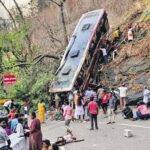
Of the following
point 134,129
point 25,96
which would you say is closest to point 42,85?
point 25,96

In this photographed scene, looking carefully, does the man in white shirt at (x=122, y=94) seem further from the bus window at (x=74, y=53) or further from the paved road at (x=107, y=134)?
the bus window at (x=74, y=53)

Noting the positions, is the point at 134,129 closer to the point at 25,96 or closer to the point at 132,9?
the point at 25,96

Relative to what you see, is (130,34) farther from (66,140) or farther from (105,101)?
(66,140)

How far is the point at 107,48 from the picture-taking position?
35250 mm

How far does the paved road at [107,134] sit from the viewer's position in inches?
758

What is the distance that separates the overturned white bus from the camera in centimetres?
3225

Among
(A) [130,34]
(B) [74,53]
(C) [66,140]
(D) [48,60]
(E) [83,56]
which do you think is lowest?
(C) [66,140]

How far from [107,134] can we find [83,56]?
38.4 feet

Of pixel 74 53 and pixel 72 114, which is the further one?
pixel 74 53

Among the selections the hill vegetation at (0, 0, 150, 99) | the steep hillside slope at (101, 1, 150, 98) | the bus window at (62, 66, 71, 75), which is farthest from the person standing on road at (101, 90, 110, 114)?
the bus window at (62, 66, 71, 75)

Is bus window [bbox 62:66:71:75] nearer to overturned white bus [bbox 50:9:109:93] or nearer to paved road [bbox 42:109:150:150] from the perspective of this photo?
overturned white bus [bbox 50:9:109:93]

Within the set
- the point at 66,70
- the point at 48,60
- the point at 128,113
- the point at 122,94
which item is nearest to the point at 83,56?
the point at 66,70

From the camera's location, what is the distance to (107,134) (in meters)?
22.1

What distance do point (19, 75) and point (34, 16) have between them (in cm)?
1219
